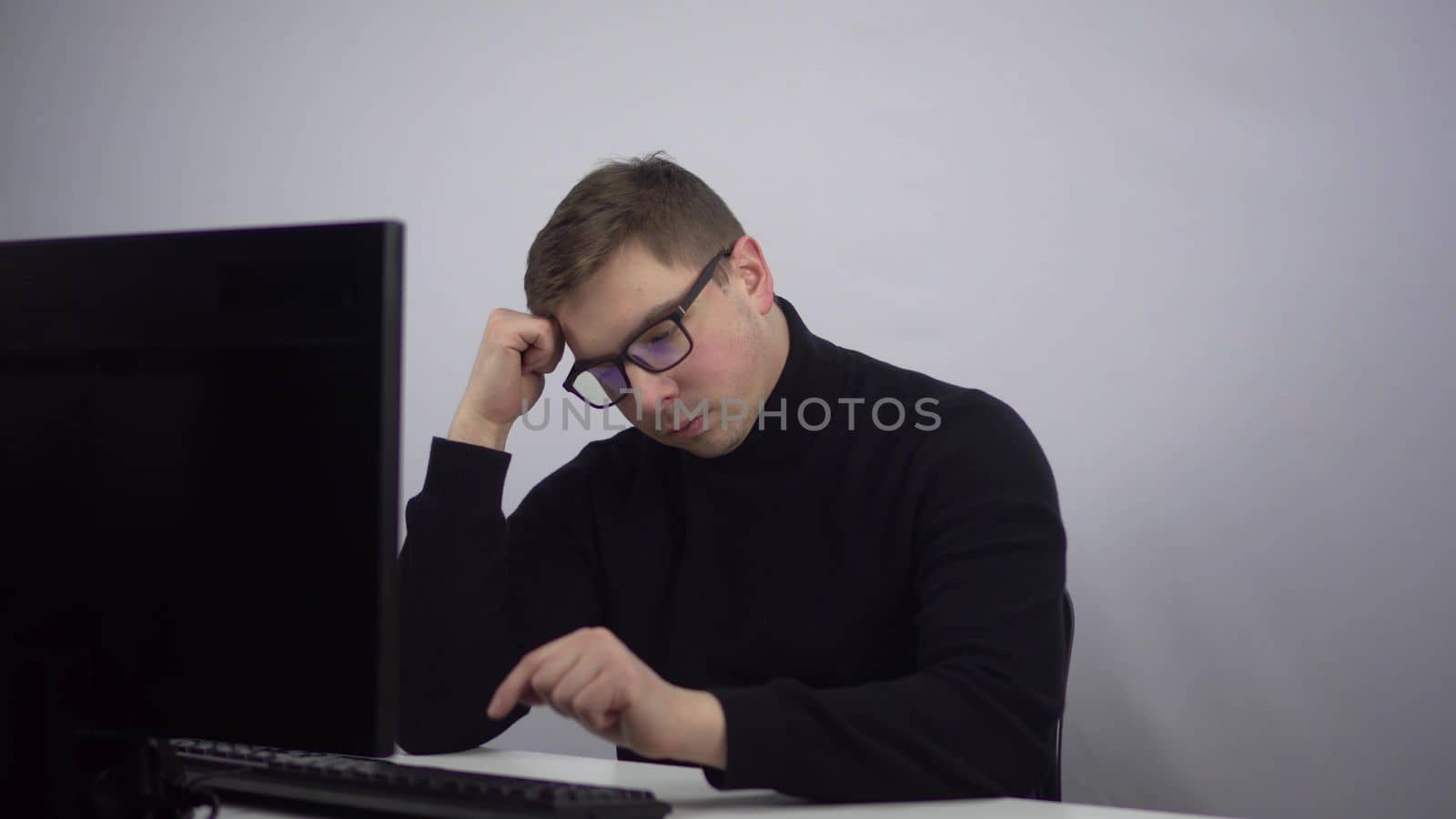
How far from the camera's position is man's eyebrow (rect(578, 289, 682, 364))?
1.46 meters

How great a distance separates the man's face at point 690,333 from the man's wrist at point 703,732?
54cm

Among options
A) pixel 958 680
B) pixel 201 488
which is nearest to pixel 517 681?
pixel 201 488

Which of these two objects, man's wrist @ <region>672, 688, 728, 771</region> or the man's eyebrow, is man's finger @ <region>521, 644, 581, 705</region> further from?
the man's eyebrow

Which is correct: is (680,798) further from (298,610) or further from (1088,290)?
(1088,290)

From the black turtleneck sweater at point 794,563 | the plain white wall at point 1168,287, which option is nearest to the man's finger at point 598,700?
the black turtleneck sweater at point 794,563

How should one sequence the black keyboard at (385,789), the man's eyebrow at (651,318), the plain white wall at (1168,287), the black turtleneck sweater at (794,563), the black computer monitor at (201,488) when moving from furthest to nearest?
1. the plain white wall at (1168,287)
2. the man's eyebrow at (651,318)
3. the black turtleneck sweater at (794,563)
4. the black keyboard at (385,789)
5. the black computer monitor at (201,488)

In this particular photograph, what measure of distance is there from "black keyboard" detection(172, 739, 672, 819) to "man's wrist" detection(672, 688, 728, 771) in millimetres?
55

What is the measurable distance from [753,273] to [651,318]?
0.21 metres

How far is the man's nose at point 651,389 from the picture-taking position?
1459 millimetres

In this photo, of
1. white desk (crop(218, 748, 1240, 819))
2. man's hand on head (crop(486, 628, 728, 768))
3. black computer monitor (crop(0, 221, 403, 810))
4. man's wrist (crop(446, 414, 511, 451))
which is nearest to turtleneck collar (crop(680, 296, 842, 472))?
man's wrist (crop(446, 414, 511, 451))

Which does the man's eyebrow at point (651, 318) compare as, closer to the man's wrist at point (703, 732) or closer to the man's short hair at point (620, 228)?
the man's short hair at point (620, 228)

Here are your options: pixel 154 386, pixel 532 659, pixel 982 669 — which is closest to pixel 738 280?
pixel 982 669

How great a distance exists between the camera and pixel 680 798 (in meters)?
1.05

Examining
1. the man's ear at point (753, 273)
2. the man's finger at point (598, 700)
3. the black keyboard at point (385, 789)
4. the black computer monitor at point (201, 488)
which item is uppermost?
the man's ear at point (753, 273)
